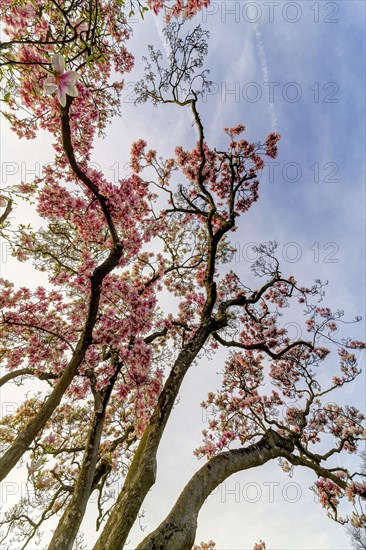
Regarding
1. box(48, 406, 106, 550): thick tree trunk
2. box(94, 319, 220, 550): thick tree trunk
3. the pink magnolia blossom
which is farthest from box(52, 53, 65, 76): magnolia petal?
box(48, 406, 106, 550): thick tree trunk

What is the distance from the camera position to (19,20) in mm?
2844

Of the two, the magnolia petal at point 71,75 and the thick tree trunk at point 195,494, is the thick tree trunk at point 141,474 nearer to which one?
the thick tree trunk at point 195,494

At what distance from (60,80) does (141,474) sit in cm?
484

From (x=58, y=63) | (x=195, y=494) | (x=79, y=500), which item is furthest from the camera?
(x=79, y=500)

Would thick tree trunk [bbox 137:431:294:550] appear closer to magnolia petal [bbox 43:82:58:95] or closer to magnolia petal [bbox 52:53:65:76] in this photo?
magnolia petal [bbox 43:82:58:95]

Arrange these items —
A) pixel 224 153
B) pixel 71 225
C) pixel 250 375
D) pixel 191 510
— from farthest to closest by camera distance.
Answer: pixel 250 375
pixel 224 153
pixel 71 225
pixel 191 510

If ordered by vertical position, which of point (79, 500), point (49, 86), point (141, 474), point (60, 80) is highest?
point (60, 80)

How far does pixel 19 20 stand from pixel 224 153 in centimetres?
774

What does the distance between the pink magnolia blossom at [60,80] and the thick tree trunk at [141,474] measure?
15.4 ft

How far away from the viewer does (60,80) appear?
213 centimetres

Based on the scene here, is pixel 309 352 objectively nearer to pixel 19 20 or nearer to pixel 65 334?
pixel 65 334

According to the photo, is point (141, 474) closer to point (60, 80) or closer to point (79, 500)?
point (79, 500)

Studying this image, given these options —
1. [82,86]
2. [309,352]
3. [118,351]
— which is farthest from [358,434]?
[82,86]

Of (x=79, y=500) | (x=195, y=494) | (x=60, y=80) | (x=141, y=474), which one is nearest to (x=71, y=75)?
(x=60, y=80)
